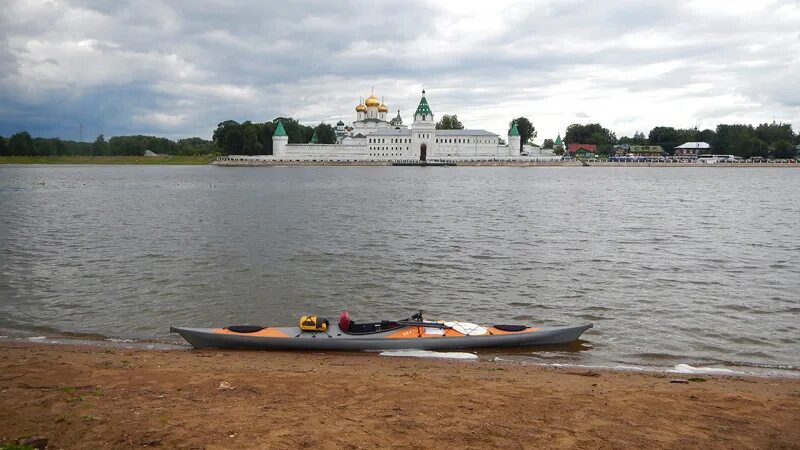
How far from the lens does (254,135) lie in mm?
136875

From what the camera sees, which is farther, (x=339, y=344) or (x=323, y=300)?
(x=323, y=300)

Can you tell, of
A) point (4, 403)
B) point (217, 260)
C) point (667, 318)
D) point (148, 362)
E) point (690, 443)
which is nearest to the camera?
point (690, 443)

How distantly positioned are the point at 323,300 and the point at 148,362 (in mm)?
6253

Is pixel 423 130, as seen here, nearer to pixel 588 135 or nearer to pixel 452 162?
pixel 452 162

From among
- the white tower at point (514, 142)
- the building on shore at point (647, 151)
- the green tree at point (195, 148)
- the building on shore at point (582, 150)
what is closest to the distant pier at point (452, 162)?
the white tower at point (514, 142)

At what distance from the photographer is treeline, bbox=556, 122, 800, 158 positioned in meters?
146

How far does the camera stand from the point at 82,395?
310 inches

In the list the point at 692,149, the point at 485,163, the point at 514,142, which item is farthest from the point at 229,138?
the point at 692,149

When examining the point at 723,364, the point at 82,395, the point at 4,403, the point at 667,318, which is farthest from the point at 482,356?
the point at 4,403

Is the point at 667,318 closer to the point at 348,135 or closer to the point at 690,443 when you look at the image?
the point at 690,443

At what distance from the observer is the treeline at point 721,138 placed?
14612 centimetres

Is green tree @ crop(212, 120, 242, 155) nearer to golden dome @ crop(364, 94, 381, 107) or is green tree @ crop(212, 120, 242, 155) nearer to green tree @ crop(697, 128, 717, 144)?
golden dome @ crop(364, 94, 381, 107)

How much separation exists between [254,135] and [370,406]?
13526cm

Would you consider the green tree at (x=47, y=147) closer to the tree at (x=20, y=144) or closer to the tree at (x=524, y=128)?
the tree at (x=20, y=144)
